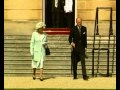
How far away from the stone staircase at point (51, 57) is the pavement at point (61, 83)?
0.79 meters

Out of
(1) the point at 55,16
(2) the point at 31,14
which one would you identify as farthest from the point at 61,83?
(1) the point at 55,16

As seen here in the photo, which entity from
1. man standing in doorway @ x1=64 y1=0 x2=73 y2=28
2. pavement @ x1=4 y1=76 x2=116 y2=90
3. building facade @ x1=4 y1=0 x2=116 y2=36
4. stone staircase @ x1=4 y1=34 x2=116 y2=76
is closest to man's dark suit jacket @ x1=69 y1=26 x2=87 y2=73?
pavement @ x1=4 y1=76 x2=116 y2=90

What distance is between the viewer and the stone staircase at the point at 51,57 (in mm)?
18891

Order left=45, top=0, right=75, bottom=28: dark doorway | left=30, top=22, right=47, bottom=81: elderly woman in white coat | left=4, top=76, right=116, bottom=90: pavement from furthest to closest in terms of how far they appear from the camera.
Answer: left=45, top=0, right=75, bottom=28: dark doorway → left=30, top=22, right=47, bottom=81: elderly woman in white coat → left=4, top=76, right=116, bottom=90: pavement

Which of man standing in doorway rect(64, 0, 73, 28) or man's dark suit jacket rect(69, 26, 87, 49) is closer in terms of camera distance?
→ man's dark suit jacket rect(69, 26, 87, 49)

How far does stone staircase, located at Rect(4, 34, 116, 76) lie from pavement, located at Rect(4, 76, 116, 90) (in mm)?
789

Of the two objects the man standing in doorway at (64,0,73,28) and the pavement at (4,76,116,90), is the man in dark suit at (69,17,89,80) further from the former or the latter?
the man standing in doorway at (64,0,73,28)

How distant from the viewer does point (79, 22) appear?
17672 mm

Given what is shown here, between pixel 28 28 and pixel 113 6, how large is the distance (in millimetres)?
3458

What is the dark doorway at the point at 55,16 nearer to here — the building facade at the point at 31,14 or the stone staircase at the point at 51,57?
the building facade at the point at 31,14

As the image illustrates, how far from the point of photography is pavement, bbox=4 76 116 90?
15883mm

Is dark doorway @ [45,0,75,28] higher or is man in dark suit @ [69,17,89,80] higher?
dark doorway @ [45,0,75,28]

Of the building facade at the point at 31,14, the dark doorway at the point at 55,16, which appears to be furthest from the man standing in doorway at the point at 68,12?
the building facade at the point at 31,14

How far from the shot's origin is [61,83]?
1664 cm
